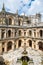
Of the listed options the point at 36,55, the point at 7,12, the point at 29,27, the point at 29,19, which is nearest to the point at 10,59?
the point at 36,55

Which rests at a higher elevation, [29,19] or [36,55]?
[29,19]

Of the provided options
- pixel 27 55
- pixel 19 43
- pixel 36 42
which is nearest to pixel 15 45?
pixel 19 43

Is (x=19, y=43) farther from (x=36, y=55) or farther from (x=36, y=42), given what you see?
(x=36, y=55)

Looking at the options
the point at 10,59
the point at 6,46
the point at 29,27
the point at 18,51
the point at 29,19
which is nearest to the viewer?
the point at 10,59

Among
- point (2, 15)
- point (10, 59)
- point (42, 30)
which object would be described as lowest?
point (10, 59)

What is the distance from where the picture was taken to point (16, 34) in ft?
174

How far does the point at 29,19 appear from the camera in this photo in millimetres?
63406

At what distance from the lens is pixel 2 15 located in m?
54.4

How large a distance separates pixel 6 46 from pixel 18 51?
10.7 m

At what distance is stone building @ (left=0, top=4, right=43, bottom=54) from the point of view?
49862mm

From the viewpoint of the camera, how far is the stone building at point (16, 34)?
1963 inches

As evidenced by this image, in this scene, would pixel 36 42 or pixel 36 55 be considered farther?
pixel 36 42

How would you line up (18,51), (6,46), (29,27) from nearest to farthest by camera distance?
(18,51) < (6,46) < (29,27)

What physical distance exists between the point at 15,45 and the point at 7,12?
13.3 m
